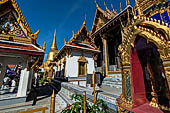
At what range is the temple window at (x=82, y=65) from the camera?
991 centimetres

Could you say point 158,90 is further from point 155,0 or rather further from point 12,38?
point 12,38

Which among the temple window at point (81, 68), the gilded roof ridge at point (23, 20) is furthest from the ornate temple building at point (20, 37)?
the temple window at point (81, 68)

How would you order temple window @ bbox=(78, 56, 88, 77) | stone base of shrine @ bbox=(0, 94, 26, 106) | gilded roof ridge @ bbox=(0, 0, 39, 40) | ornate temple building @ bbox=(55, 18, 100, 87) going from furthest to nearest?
1. temple window @ bbox=(78, 56, 88, 77)
2. ornate temple building @ bbox=(55, 18, 100, 87)
3. gilded roof ridge @ bbox=(0, 0, 39, 40)
4. stone base of shrine @ bbox=(0, 94, 26, 106)

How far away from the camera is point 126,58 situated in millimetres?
2352

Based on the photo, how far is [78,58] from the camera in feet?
32.8

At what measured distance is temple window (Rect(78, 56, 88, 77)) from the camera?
390 inches

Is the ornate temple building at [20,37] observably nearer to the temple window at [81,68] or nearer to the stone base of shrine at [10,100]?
the stone base of shrine at [10,100]

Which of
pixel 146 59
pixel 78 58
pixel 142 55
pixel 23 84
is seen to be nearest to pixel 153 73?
pixel 146 59

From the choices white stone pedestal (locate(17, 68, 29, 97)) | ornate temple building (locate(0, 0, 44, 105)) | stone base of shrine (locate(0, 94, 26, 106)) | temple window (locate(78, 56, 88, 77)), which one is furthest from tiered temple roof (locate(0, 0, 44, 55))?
temple window (locate(78, 56, 88, 77))

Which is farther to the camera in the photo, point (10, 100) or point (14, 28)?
point (14, 28)

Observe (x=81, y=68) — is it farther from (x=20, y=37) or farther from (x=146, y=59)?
(x=146, y=59)

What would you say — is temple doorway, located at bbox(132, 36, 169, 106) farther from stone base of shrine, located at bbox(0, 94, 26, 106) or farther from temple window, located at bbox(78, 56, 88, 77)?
temple window, located at bbox(78, 56, 88, 77)

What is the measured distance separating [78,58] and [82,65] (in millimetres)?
992

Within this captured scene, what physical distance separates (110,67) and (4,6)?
10.7 meters
